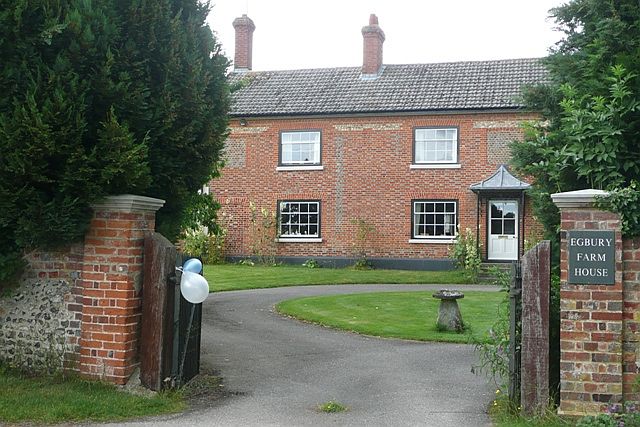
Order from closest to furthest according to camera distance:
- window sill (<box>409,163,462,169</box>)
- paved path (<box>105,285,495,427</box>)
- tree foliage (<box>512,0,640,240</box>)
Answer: tree foliage (<box>512,0,640,240</box>)
paved path (<box>105,285,495,427</box>)
window sill (<box>409,163,462,169</box>)

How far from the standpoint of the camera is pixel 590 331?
5766 mm

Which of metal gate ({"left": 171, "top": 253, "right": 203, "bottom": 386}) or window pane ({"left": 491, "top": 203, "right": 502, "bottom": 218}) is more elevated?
window pane ({"left": 491, "top": 203, "right": 502, "bottom": 218})

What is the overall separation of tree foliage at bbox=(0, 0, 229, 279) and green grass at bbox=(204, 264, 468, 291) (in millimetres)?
10410

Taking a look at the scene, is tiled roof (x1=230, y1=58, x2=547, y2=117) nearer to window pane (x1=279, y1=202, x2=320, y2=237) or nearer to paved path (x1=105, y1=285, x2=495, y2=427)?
window pane (x1=279, y1=202, x2=320, y2=237)

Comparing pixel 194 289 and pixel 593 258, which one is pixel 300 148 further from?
pixel 593 258

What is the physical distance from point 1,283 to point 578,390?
5.47 metres

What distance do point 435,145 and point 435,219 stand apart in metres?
2.52

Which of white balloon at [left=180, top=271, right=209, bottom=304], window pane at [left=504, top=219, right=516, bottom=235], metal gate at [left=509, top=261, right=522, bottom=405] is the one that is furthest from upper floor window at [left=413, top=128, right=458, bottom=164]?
white balloon at [left=180, top=271, right=209, bottom=304]

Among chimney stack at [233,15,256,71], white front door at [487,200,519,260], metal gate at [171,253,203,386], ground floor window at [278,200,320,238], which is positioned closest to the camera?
metal gate at [171,253,203,386]

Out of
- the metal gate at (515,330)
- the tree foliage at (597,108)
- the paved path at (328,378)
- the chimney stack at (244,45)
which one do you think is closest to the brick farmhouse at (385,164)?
the chimney stack at (244,45)

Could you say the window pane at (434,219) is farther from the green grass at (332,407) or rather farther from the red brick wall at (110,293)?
the red brick wall at (110,293)

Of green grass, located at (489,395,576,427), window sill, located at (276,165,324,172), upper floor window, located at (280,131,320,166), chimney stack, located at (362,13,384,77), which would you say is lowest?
green grass, located at (489,395,576,427)

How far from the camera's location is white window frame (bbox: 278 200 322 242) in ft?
80.6

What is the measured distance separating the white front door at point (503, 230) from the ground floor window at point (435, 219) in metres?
1.24
